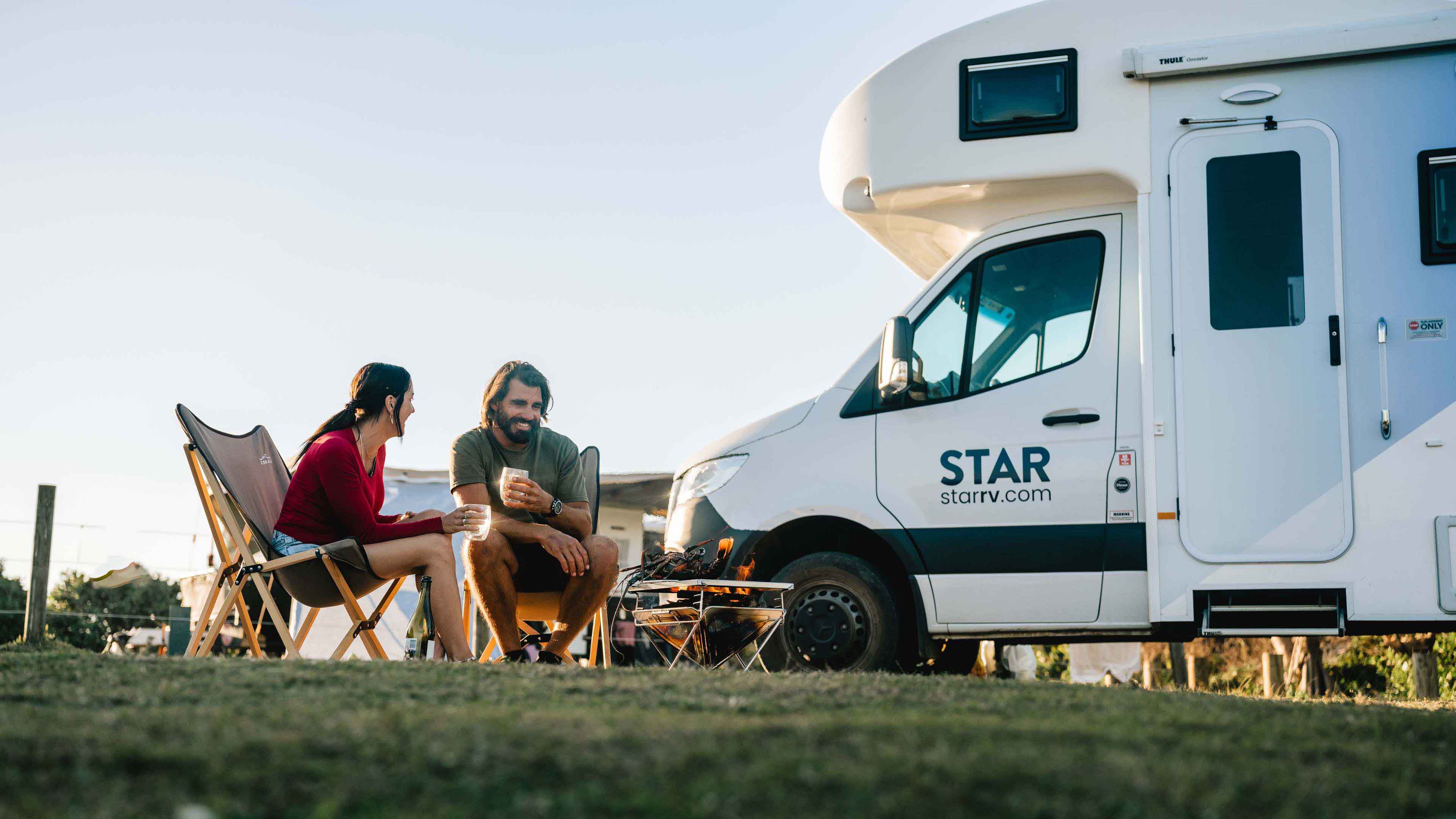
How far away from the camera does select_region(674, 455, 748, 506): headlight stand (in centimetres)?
546

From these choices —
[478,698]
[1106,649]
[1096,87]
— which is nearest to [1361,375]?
[1096,87]

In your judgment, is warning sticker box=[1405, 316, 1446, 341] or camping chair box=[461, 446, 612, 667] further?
camping chair box=[461, 446, 612, 667]

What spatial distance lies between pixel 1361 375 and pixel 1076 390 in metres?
1.01

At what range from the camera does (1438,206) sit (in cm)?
462

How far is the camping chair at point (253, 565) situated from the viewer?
15.7ft

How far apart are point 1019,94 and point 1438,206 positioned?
1.60 m

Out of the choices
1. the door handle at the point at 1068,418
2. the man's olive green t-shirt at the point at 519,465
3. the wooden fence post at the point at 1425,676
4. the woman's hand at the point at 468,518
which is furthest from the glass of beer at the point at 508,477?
the wooden fence post at the point at 1425,676

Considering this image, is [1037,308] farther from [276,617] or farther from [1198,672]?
[1198,672]

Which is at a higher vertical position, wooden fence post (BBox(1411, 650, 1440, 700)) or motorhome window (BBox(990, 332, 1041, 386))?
motorhome window (BBox(990, 332, 1041, 386))

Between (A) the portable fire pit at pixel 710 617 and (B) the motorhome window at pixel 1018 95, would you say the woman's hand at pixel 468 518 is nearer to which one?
(A) the portable fire pit at pixel 710 617

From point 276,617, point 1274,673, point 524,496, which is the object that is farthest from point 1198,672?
point 276,617

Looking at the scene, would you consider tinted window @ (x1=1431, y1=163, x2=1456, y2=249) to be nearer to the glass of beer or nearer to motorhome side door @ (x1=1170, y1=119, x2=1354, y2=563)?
motorhome side door @ (x1=1170, y1=119, x2=1354, y2=563)

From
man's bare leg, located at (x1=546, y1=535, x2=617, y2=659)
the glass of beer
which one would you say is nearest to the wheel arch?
man's bare leg, located at (x1=546, y1=535, x2=617, y2=659)

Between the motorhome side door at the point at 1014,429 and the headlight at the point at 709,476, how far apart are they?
0.64 metres
